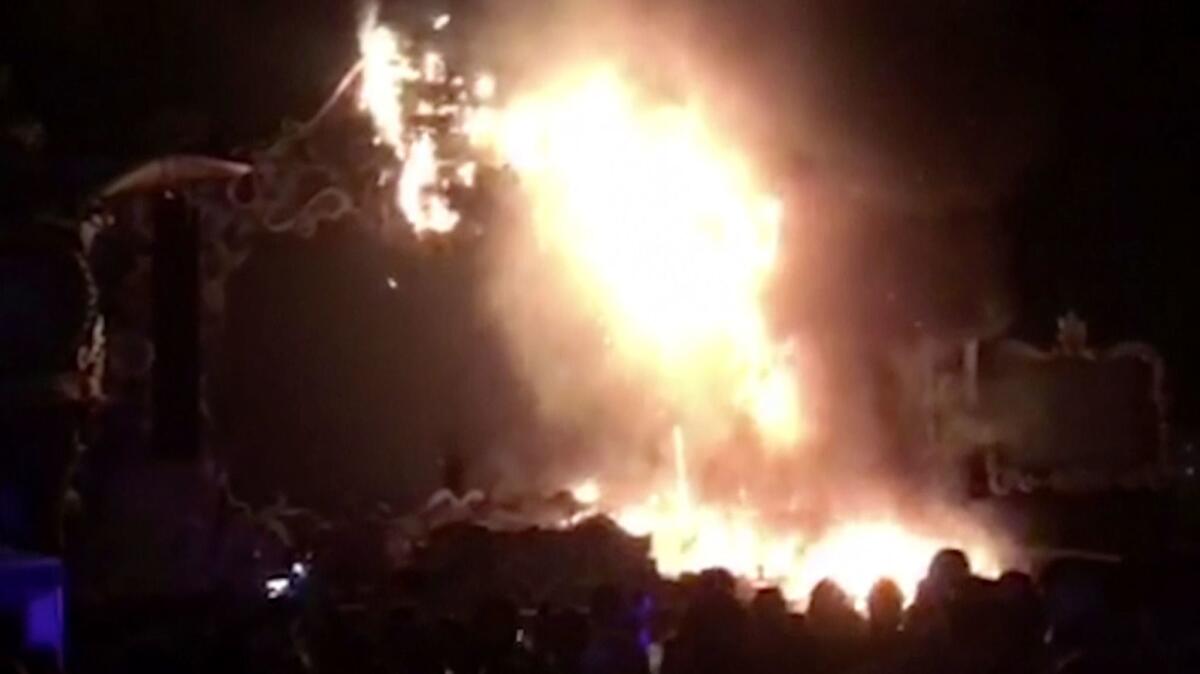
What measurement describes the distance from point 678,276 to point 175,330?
66.7 inches

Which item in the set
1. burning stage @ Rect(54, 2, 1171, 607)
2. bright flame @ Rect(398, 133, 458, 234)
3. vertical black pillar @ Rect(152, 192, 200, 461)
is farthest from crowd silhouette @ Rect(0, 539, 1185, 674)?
bright flame @ Rect(398, 133, 458, 234)

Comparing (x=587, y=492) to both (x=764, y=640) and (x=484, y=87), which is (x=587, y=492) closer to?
(x=484, y=87)

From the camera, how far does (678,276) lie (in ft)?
21.9

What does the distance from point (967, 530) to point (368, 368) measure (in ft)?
6.49

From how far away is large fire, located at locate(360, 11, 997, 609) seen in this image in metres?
6.50

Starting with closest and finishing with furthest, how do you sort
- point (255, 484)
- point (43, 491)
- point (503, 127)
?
point (43, 491) → point (255, 484) → point (503, 127)

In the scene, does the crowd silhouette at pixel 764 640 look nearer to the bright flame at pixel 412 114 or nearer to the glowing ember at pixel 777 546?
the glowing ember at pixel 777 546

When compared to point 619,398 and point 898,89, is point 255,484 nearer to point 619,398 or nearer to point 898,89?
point 619,398

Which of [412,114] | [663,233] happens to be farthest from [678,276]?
[412,114]

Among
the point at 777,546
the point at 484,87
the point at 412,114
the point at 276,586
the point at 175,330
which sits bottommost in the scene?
the point at 276,586

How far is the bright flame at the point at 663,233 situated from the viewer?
6535mm

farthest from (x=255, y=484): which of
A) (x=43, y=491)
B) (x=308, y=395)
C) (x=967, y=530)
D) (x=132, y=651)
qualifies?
(x=967, y=530)

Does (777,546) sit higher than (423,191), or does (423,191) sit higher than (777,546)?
(423,191)

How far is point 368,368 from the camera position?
6.16 m
